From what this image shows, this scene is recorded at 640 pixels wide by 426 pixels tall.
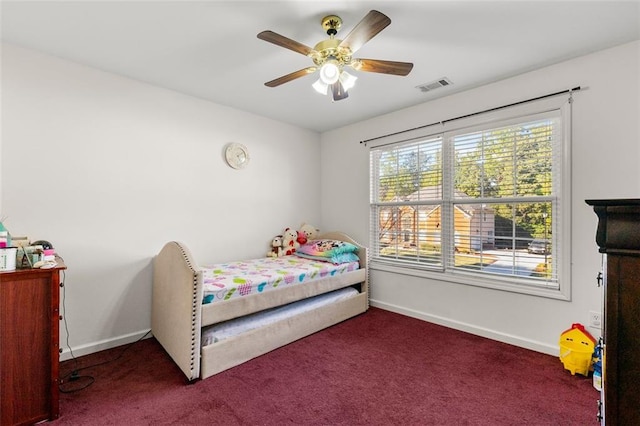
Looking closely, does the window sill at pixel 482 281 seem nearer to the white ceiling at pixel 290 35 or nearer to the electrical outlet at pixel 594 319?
the electrical outlet at pixel 594 319

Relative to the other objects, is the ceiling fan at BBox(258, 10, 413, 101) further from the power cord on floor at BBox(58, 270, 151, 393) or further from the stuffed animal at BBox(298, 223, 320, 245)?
the power cord on floor at BBox(58, 270, 151, 393)

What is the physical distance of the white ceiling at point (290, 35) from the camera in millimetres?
1783

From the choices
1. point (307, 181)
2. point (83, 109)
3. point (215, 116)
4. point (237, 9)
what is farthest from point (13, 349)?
point (307, 181)

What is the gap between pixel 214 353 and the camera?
2.12 metres

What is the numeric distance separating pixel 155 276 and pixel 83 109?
1548mm

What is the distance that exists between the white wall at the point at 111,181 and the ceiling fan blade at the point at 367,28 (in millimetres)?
2014

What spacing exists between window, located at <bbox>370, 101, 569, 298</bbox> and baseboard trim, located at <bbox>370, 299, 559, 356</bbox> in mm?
434

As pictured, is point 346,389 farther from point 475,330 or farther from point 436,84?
point 436,84

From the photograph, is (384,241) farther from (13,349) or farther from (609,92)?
(13,349)

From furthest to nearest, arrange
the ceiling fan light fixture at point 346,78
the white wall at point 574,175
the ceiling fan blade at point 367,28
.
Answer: the white wall at point 574,175, the ceiling fan light fixture at point 346,78, the ceiling fan blade at point 367,28

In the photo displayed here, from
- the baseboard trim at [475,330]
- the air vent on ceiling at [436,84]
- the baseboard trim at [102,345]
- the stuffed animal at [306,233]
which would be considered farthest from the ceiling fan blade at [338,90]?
the baseboard trim at [102,345]

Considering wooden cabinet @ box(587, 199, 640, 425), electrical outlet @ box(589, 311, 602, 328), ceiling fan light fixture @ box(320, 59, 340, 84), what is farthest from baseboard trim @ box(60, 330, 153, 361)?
electrical outlet @ box(589, 311, 602, 328)

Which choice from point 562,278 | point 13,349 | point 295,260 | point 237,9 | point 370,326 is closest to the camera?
point 13,349

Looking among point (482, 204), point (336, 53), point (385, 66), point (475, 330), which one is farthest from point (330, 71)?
point (475, 330)
